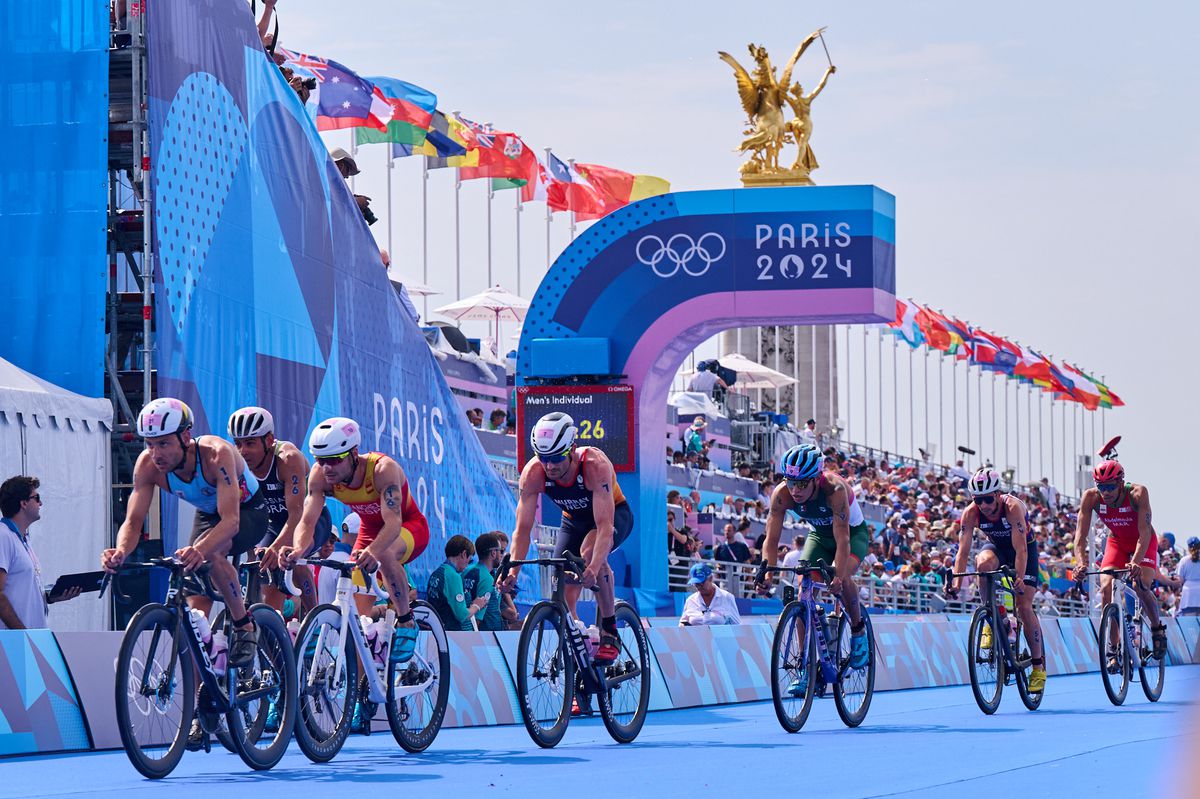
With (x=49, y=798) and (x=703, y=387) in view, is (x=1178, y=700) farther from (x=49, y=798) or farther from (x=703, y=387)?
(x=703, y=387)

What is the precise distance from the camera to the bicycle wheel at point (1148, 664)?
14.6m

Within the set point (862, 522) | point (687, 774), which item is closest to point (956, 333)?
point (862, 522)

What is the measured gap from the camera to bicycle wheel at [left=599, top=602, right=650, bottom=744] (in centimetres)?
1038

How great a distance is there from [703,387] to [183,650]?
126 feet

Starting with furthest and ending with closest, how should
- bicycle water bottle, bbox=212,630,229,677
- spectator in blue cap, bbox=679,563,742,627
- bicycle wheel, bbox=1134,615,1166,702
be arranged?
spectator in blue cap, bbox=679,563,742,627 < bicycle wheel, bbox=1134,615,1166,702 < bicycle water bottle, bbox=212,630,229,677

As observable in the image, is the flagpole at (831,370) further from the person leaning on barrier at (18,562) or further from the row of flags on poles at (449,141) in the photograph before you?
the person leaning on barrier at (18,562)

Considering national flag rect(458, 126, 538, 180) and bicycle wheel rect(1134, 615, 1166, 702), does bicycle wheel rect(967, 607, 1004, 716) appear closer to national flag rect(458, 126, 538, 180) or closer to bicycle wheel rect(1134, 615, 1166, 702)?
bicycle wheel rect(1134, 615, 1166, 702)

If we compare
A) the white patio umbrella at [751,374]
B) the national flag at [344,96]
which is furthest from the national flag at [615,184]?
the national flag at [344,96]

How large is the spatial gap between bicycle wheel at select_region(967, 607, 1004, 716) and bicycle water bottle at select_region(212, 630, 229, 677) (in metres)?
6.16

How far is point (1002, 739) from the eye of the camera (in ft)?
34.0

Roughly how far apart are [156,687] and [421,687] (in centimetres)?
200

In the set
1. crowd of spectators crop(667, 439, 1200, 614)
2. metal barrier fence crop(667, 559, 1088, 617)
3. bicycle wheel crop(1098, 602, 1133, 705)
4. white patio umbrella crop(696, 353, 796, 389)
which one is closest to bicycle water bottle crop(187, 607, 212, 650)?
crowd of spectators crop(667, 439, 1200, 614)

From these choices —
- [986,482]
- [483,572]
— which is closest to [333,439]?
[483,572]

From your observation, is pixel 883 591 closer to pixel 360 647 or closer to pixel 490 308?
pixel 490 308
